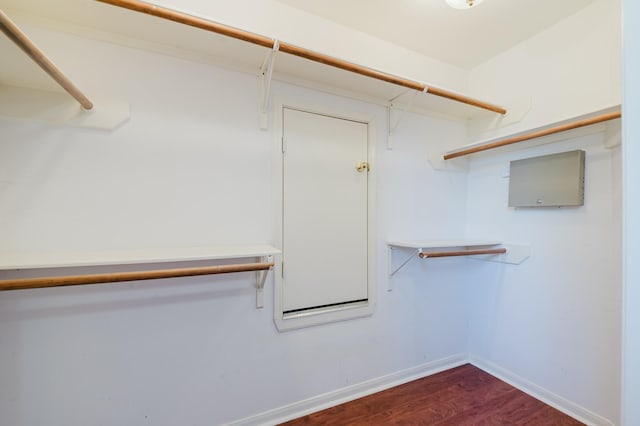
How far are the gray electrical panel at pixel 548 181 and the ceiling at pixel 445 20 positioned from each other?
2.83 ft

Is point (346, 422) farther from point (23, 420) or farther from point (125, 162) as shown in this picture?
point (125, 162)

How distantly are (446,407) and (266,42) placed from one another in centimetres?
237

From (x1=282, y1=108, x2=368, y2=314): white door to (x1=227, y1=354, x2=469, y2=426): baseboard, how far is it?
1.90 ft

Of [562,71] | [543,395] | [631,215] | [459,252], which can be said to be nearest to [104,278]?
[631,215]

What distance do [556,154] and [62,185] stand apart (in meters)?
2.76

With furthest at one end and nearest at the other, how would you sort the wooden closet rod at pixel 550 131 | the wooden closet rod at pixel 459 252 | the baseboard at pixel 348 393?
the wooden closet rod at pixel 459 252 < the baseboard at pixel 348 393 < the wooden closet rod at pixel 550 131

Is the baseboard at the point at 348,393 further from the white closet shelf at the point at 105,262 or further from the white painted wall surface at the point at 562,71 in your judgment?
the white painted wall surface at the point at 562,71

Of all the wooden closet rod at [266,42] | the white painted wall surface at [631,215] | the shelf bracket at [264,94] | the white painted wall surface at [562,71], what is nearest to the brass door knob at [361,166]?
the wooden closet rod at [266,42]

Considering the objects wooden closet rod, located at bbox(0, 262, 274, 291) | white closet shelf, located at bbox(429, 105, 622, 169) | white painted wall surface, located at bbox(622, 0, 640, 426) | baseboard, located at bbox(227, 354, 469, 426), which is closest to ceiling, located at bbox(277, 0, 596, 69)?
white closet shelf, located at bbox(429, 105, 622, 169)

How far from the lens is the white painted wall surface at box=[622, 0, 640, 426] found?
0.70 metres

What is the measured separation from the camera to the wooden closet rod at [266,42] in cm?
107

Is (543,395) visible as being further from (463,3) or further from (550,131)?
(463,3)

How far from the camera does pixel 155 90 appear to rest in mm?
1437

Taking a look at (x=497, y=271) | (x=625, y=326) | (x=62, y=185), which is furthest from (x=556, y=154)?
(x=62, y=185)
